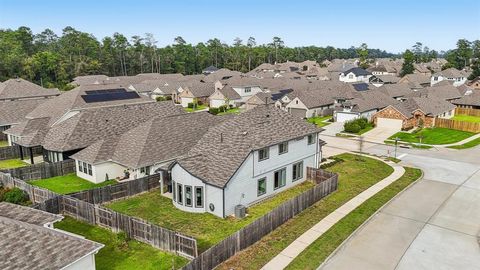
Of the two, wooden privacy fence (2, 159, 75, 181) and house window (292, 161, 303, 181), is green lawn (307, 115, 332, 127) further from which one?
wooden privacy fence (2, 159, 75, 181)

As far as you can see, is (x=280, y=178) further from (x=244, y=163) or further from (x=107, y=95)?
(x=107, y=95)

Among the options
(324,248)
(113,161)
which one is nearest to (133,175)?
(113,161)

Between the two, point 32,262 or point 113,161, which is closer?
point 32,262

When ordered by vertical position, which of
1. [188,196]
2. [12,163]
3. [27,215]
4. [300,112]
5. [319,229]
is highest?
[27,215]

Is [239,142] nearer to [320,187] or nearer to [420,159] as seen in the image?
[320,187]

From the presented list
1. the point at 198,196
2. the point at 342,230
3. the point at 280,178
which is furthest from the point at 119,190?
the point at 342,230

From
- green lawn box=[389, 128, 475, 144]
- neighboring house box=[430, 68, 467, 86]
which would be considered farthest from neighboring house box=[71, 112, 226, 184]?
neighboring house box=[430, 68, 467, 86]
